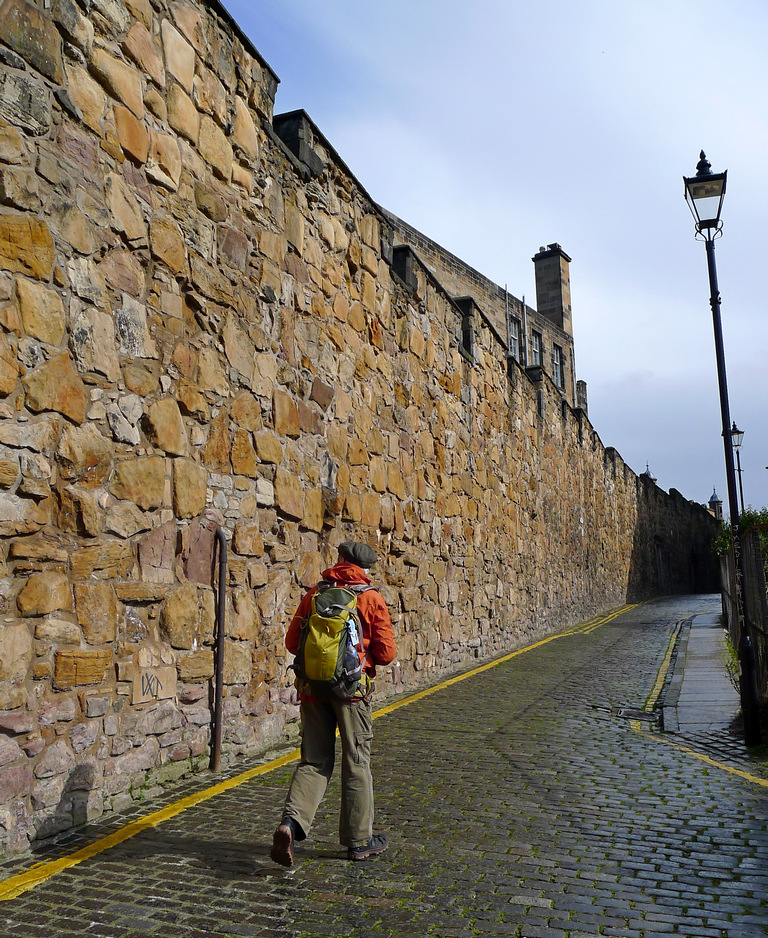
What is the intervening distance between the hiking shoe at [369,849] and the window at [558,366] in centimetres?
2567

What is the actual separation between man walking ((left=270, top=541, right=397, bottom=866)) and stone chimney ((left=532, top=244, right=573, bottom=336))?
2697cm

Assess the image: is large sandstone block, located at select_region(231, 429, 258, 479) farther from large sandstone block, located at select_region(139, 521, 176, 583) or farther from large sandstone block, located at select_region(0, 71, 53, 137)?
large sandstone block, located at select_region(0, 71, 53, 137)

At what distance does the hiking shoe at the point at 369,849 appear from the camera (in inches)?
157

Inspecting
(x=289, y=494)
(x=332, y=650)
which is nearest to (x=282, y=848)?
(x=332, y=650)

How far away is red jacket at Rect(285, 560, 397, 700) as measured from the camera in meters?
4.23

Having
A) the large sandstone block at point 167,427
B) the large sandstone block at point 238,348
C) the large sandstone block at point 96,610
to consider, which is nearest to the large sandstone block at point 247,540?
the large sandstone block at point 167,427

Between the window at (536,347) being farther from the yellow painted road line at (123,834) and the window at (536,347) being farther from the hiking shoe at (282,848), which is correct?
the hiking shoe at (282,848)

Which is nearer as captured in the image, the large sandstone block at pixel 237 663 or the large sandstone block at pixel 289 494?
the large sandstone block at pixel 237 663

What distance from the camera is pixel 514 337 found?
2597 cm

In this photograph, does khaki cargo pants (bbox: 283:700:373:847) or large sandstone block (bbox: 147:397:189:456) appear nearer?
khaki cargo pants (bbox: 283:700:373:847)

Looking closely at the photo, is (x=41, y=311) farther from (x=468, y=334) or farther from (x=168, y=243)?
(x=468, y=334)

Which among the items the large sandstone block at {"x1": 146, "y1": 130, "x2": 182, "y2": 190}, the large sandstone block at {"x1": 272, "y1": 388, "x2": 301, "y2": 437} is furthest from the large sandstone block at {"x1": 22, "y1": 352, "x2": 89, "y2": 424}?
the large sandstone block at {"x1": 272, "y1": 388, "x2": 301, "y2": 437}

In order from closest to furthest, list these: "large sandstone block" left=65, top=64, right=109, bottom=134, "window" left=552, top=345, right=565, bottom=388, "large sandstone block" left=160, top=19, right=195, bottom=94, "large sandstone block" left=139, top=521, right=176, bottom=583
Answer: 1. "large sandstone block" left=65, top=64, right=109, bottom=134
2. "large sandstone block" left=139, top=521, right=176, bottom=583
3. "large sandstone block" left=160, top=19, right=195, bottom=94
4. "window" left=552, top=345, right=565, bottom=388

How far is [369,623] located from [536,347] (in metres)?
24.3
